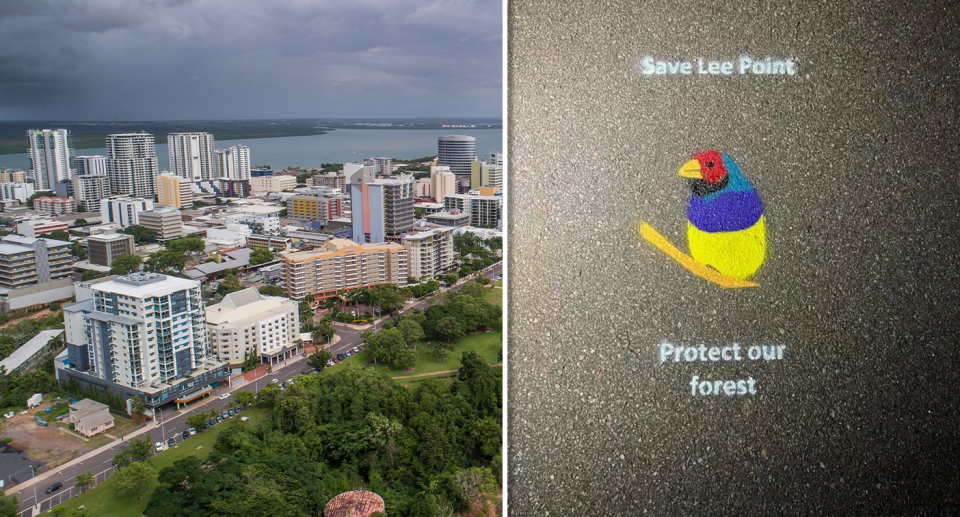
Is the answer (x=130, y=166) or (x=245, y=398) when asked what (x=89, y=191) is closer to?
(x=130, y=166)

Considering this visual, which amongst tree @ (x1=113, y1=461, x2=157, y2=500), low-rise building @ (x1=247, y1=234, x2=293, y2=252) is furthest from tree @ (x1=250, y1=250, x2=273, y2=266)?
tree @ (x1=113, y1=461, x2=157, y2=500)

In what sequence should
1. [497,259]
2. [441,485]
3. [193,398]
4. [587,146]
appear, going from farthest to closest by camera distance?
[497,259], [193,398], [441,485], [587,146]

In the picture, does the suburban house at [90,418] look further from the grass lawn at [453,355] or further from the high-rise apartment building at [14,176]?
the high-rise apartment building at [14,176]

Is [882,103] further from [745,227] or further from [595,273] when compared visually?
[595,273]

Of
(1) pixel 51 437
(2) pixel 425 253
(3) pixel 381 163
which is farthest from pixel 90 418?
(3) pixel 381 163

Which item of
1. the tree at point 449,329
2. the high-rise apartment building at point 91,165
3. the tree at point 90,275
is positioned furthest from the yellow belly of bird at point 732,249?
the high-rise apartment building at point 91,165

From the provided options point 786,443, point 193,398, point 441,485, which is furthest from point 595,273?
point 193,398

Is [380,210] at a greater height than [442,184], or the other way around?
[442,184]
